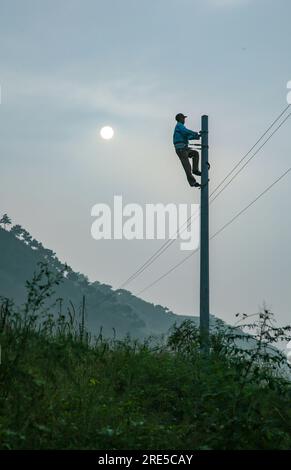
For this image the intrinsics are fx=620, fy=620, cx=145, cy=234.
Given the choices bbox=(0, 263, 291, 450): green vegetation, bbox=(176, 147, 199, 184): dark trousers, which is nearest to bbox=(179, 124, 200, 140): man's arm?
bbox=(176, 147, 199, 184): dark trousers

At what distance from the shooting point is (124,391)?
835 cm

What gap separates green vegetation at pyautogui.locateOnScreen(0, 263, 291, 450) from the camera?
6480 millimetres

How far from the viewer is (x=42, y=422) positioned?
21.4 ft

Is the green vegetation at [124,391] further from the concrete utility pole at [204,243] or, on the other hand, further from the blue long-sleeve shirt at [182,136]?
the blue long-sleeve shirt at [182,136]

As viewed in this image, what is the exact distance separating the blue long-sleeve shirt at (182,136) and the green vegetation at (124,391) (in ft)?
16.8

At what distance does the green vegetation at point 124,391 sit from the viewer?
21.3 feet

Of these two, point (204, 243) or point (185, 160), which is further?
point (185, 160)

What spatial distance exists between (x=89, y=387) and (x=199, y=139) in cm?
769

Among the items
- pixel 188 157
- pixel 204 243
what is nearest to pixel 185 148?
pixel 188 157

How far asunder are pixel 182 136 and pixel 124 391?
24.4 ft

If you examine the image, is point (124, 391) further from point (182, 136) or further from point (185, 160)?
point (182, 136)
